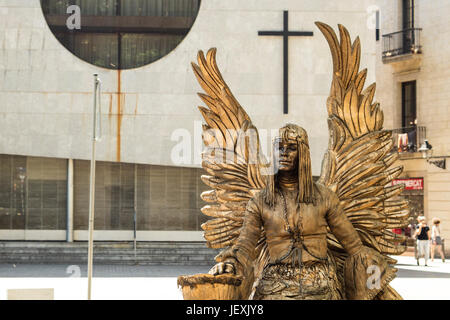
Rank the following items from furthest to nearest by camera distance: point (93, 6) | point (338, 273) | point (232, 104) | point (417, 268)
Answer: point (93, 6) < point (417, 268) < point (232, 104) < point (338, 273)

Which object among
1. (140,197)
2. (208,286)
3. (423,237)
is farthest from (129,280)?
(208,286)

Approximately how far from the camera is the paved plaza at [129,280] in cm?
1534

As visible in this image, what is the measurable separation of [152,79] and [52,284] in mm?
8438

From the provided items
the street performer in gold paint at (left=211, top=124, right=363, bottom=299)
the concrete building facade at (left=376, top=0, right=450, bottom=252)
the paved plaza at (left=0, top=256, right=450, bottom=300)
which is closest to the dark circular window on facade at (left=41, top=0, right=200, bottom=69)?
the paved plaza at (left=0, top=256, right=450, bottom=300)

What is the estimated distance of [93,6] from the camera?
2438cm

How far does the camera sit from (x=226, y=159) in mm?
6418

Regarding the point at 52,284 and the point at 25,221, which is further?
the point at 25,221

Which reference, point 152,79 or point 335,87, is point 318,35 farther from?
point 335,87

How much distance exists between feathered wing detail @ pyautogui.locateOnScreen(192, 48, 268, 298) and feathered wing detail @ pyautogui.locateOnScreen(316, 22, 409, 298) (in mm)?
617

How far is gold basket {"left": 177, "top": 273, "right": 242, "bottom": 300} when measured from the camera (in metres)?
4.68

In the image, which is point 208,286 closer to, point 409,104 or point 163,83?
point 163,83

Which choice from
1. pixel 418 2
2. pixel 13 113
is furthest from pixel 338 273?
pixel 418 2

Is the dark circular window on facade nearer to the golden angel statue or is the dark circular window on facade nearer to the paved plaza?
the paved plaza

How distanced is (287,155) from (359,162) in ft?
3.79
